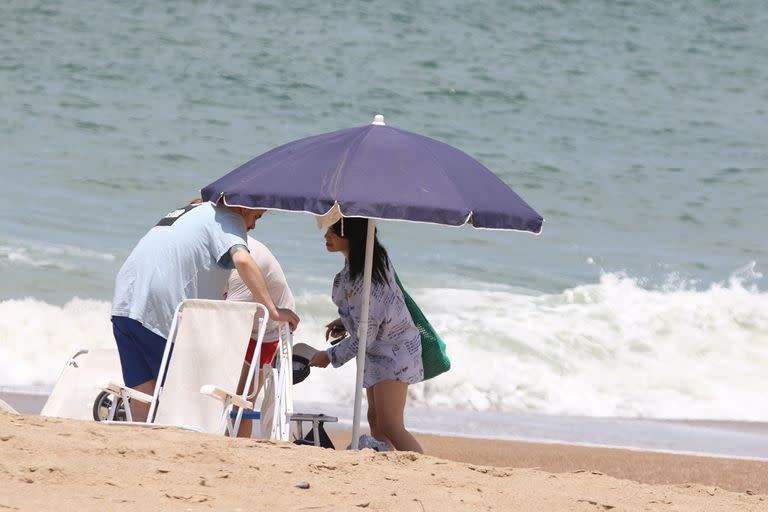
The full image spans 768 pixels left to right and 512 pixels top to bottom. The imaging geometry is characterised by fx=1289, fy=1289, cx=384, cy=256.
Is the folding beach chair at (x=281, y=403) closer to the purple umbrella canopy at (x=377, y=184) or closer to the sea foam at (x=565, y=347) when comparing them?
the purple umbrella canopy at (x=377, y=184)

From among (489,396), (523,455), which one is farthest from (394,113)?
(523,455)

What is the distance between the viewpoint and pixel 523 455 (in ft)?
24.7

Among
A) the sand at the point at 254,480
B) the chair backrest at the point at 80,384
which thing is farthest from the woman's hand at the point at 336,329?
the chair backrest at the point at 80,384

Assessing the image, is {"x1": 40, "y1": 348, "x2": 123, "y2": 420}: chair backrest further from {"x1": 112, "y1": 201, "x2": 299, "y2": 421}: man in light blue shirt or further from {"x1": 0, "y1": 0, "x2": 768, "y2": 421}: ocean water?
{"x1": 0, "y1": 0, "x2": 768, "y2": 421}: ocean water

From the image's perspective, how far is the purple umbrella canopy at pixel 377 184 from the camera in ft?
16.9

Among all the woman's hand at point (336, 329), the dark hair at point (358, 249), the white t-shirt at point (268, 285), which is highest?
the dark hair at point (358, 249)

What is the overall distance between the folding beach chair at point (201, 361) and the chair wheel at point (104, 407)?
46 centimetres

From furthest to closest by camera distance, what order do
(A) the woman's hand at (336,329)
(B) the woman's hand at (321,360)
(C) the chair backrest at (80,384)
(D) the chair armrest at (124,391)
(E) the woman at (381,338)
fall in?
1. (C) the chair backrest at (80,384)
2. (A) the woman's hand at (336,329)
3. (B) the woman's hand at (321,360)
4. (E) the woman at (381,338)
5. (D) the chair armrest at (124,391)

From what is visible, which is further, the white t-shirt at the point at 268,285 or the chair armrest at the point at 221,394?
the white t-shirt at the point at 268,285

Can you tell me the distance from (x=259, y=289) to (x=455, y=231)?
30.5 feet

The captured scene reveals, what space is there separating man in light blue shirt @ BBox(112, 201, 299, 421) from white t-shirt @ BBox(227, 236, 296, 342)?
1.22 ft

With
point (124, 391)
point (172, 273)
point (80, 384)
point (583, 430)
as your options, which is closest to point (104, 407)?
point (80, 384)

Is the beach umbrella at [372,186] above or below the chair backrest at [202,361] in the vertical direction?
above

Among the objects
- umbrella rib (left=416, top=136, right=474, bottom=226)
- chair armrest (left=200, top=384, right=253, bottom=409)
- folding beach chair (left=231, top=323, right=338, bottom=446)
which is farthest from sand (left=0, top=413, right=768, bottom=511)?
umbrella rib (left=416, top=136, right=474, bottom=226)
